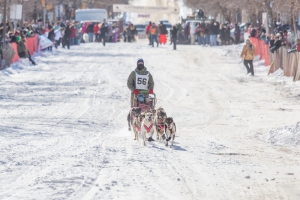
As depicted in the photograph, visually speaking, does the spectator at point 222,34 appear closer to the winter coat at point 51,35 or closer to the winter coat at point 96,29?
the winter coat at point 96,29

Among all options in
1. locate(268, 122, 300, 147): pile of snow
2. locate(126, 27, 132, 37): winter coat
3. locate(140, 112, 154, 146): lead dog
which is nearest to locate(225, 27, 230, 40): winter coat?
locate(126, 27, 132, 37): winter coat

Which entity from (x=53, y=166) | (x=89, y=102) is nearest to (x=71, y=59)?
(x=89, y=102)

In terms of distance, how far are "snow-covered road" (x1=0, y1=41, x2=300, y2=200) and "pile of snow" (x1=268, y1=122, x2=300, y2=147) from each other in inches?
4.7

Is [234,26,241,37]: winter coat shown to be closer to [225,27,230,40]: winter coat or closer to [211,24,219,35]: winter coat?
[225,27,230,40]: winter coat

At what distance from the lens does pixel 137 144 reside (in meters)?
13.9

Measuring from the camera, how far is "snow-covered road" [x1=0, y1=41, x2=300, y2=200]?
999 centimetres

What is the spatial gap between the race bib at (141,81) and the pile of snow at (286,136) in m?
2.54

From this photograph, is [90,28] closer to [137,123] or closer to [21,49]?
[21,49]

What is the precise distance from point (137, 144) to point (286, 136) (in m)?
2.76

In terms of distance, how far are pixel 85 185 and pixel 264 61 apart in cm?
2408

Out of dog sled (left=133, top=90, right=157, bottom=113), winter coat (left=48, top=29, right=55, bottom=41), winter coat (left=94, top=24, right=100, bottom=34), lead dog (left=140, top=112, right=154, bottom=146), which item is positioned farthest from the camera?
winter coat (left=94, top=24, right=100, bottom=34)

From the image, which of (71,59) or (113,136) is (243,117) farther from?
(71,59)

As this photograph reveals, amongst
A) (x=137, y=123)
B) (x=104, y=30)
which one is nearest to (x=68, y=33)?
(x=104, y=30)

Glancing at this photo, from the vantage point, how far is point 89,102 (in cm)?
2120
